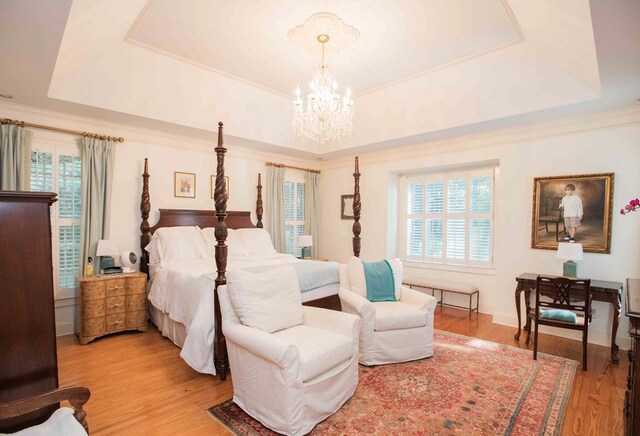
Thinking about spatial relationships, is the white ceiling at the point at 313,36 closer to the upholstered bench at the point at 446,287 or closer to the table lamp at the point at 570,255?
the table lamp at the point at 570,255

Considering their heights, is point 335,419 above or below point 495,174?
below

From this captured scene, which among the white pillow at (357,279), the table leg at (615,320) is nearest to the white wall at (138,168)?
the white pillow at (357,279)

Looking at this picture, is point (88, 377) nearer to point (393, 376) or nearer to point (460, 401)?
point (393, 376)

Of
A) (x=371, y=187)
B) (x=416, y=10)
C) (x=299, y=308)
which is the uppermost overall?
(x=416, y=10)

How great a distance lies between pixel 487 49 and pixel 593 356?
335 cm

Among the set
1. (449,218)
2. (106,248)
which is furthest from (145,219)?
(449,218)

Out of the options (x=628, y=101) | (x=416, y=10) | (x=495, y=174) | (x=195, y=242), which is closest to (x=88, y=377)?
(x=195, y=242)

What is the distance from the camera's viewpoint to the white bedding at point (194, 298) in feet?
8.86

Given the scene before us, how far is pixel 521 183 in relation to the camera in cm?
411

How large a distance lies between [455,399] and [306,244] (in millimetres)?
3482

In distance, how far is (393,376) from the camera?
275 centimetres

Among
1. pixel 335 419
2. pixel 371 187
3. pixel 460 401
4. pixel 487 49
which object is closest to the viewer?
pixel 335 419

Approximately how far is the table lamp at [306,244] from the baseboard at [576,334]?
9.67 feet

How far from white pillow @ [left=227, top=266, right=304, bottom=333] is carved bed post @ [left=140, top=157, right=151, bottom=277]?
230cm
